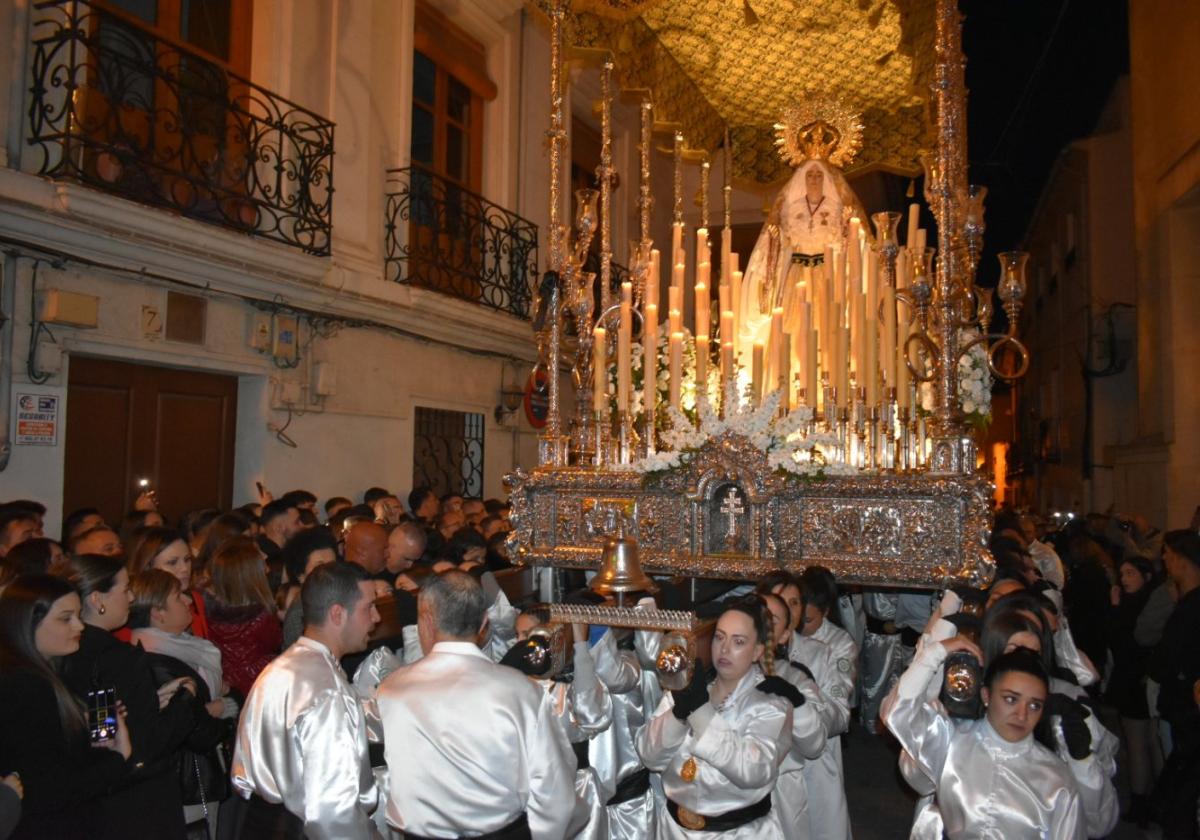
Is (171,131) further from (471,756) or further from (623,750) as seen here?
(471,756)

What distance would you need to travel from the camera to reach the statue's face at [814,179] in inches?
253

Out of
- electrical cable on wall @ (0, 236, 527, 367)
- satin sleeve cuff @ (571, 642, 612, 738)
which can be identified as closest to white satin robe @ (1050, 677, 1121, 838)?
satin sleeve cuff @ (571, 642, 612, 738)

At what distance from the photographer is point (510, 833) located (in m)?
2.81

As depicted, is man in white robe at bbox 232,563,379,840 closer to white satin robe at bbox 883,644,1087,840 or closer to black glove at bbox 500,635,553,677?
black glove at bbox 500,635,553,677

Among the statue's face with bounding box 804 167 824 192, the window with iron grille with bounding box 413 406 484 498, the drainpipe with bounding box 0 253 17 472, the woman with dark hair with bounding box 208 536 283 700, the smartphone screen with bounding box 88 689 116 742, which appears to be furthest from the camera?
the window with iron grille with bounding box 413 406 484 498

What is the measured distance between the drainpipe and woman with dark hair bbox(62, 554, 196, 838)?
3.20 meters

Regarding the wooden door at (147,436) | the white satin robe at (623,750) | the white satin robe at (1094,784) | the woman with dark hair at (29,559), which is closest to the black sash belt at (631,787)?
the white satin robe at (623,750)

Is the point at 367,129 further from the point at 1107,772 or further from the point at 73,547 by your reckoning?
the point at 1107,772

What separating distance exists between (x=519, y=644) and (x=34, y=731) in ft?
4.40

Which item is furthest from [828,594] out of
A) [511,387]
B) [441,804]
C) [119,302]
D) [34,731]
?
[511,387]

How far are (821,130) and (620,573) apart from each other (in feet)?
12.9

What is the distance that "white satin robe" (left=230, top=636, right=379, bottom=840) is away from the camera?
2766mm

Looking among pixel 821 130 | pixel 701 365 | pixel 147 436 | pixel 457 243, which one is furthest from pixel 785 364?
pixel 457 243

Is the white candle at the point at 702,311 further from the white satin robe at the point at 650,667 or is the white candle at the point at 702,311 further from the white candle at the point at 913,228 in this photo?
the white satin robe at the point at 650,667
